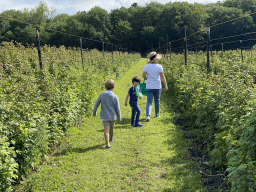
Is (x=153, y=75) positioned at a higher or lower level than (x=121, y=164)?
higher

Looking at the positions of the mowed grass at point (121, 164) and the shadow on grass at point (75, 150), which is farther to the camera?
the shadow on grass at point (75, 150)

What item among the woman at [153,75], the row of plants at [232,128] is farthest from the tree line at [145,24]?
the row of plants at [232,128]

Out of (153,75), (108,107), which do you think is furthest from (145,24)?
(108,107)

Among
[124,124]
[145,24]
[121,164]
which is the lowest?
[121,164]

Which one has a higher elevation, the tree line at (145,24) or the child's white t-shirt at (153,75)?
the tree line at (145,24)

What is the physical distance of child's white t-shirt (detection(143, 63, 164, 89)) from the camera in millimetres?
6535

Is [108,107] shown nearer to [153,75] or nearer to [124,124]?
[124,124]

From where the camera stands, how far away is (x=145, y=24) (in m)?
78.1

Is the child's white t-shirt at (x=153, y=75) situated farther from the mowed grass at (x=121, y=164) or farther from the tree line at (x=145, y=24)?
the tree line at (x=145, y=24)

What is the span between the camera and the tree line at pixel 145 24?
6544 centimetres

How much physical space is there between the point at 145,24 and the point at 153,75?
249 feet

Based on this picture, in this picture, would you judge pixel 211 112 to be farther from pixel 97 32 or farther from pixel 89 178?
pixel 97 32

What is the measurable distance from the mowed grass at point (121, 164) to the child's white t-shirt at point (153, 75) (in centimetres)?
130

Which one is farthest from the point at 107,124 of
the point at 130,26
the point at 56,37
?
the point at 130,26
